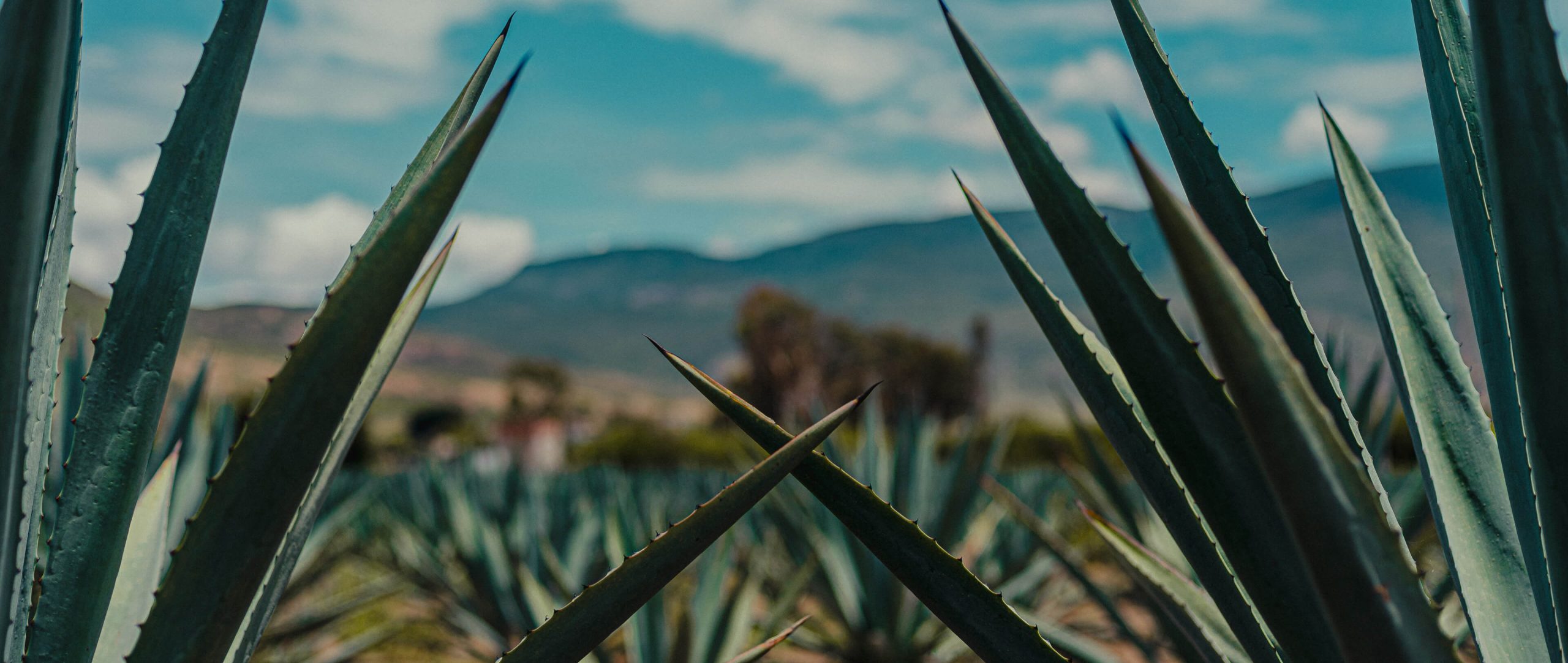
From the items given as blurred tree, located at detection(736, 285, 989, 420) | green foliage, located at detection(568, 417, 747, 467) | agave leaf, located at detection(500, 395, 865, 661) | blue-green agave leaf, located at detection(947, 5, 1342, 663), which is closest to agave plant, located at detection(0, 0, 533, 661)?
agave leaf, located at detection(500, 395, 865, 661)

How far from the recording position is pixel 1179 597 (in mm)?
880

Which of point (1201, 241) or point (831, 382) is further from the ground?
point (1201, 241)

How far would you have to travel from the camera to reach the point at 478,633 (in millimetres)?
4133

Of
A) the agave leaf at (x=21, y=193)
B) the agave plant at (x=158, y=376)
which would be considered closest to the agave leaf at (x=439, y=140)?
the agave plant at (x=158, y=376)

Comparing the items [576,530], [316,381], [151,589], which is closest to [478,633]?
[576,530]

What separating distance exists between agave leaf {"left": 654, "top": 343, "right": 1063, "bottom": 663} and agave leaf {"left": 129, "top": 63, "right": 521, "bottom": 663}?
0.67 feet

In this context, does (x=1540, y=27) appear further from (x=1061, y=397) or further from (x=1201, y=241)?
(x=1061, y=397)

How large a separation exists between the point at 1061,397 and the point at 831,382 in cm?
4445

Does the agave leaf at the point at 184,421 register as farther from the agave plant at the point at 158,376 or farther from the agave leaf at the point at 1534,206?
the agave leaf at the point at 1534,206

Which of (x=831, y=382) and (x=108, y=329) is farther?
(x=831, y=382)

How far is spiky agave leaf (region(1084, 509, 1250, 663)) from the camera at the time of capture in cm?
85

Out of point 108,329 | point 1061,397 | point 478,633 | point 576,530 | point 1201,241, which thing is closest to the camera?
point 1201,241

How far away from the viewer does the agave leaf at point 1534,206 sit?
0.56m

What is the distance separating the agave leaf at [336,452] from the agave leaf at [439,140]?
5cm
